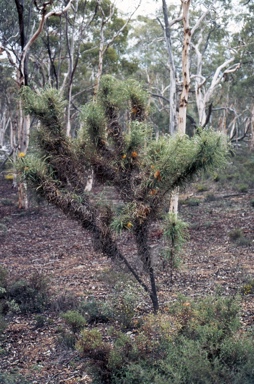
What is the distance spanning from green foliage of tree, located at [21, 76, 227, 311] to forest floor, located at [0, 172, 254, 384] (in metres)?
1.14

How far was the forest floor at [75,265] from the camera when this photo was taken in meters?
5.36

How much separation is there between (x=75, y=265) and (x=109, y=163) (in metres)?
4.41

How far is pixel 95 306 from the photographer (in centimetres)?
656

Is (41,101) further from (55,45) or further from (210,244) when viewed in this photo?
(55,45)

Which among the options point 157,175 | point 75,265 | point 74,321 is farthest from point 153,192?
point 75,265

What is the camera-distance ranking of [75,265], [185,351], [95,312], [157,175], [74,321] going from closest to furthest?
[185,351] < [157,175] < [74,321] < [95,312] < [75,265]

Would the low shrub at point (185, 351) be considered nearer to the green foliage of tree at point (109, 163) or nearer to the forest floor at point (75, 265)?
the forest floor at point (75, 265)

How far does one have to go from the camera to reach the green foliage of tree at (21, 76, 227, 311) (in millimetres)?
5277

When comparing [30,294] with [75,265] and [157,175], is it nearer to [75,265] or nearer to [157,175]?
[75,265]

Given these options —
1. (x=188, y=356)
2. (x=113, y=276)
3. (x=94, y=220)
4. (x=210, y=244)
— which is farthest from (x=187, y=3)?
(x=188, y=356)

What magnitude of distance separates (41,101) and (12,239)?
7713 millimetres

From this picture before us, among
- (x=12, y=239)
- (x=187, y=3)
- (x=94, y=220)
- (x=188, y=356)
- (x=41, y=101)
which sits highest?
(x=187, y=3)

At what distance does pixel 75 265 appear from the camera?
955 centimetres

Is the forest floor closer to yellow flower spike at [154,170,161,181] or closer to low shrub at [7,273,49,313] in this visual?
low shrub at [7,273,49,313]
